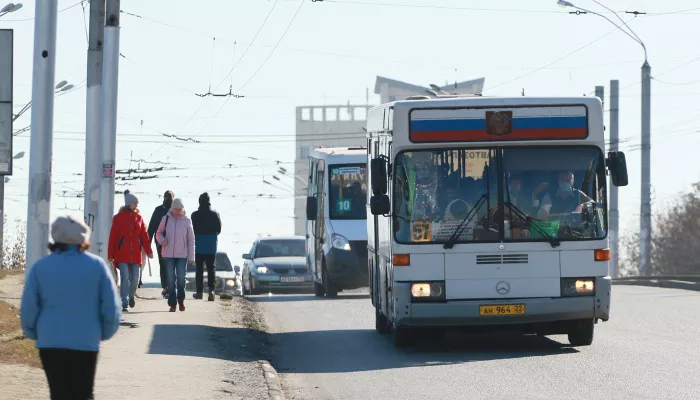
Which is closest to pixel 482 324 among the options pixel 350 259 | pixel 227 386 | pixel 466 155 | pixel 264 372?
pixel 466 155

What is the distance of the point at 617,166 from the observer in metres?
15.7

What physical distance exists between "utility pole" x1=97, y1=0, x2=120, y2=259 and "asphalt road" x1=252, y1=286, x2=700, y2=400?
307 cm

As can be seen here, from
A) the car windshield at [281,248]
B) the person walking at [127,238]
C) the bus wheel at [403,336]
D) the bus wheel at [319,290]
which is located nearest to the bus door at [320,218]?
the bus wheel at [319,290]

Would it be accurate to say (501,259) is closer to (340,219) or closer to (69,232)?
(69,232)

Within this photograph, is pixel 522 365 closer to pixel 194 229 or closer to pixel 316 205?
pixel 194 229

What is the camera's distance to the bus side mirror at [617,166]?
15.6 m

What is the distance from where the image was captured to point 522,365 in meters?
14.4

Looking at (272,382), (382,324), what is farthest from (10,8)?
(272,382)

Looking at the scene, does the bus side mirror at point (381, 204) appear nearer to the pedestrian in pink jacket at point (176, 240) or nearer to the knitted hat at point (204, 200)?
the pedestrian in pink jacket at point (176, 240)

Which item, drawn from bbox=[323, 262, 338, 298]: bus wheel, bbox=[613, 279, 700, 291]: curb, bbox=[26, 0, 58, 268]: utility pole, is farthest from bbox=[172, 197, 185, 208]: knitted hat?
→ bbox=[613, 279, 700, 291]: curb

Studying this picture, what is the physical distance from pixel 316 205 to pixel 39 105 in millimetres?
13756

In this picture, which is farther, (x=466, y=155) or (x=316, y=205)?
(x=316, y=205)

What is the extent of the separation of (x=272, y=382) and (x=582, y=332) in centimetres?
460

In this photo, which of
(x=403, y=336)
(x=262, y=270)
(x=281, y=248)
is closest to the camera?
(x=403, y=336)
